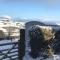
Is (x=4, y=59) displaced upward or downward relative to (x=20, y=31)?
downward

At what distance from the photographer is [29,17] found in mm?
2568

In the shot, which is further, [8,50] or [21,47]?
[21,47]

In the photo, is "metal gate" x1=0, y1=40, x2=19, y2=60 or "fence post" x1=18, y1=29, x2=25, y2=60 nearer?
"metal gate" x1=0, y1=40, x2=19, y2=60

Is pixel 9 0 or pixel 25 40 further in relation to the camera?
pixel 25 40

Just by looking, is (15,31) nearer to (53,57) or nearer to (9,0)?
(9,0)

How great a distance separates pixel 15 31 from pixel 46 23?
11.3 inches

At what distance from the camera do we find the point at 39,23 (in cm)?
263

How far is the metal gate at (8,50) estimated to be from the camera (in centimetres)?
257

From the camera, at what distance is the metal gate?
2.57 meters

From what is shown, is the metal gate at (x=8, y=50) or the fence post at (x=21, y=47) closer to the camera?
the metal gate at (x=8, y=50)

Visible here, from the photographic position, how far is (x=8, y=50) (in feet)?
8.48

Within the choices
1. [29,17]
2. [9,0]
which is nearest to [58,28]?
[29,17]

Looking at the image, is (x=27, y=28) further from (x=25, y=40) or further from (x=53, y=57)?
(x=53, y=57)

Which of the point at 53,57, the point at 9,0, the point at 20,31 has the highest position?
the point at 9,0
